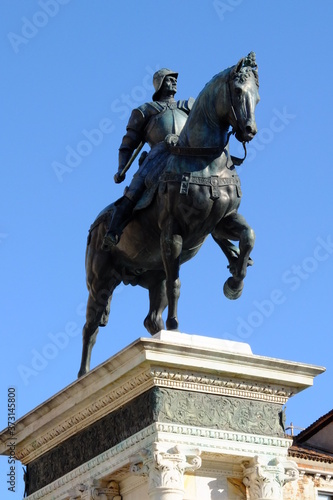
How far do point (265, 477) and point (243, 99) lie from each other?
368cm

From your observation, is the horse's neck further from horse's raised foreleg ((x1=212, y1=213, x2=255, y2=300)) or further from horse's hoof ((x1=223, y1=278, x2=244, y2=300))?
horse's hoof ((x1=223, y1=278, x2=244, y2=300))

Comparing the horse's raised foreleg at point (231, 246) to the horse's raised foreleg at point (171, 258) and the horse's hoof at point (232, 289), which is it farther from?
the horse's raised foreleg at point (171, 258)

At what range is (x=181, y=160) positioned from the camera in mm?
13227

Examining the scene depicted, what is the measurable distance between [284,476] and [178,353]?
167 centimetres

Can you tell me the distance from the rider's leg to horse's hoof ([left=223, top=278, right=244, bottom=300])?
4.07 feet

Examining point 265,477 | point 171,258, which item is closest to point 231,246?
point 171,258

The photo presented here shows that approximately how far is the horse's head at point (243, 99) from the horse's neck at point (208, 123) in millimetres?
211

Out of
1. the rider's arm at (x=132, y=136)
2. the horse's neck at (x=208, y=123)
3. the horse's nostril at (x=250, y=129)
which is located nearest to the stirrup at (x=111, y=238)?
the rider's arm at (x=132, y=136)

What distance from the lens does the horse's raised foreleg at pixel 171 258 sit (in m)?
13.1

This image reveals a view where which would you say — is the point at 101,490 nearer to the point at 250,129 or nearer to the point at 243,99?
the point at 250,129

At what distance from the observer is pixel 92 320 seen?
14.6 m

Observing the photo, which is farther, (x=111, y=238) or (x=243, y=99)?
(x=111, y=238)

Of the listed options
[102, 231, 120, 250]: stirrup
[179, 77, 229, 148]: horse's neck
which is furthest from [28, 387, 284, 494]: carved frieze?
[179, 77, 229, 148]: horse's neck

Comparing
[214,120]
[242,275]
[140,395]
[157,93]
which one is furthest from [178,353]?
[157,93]
